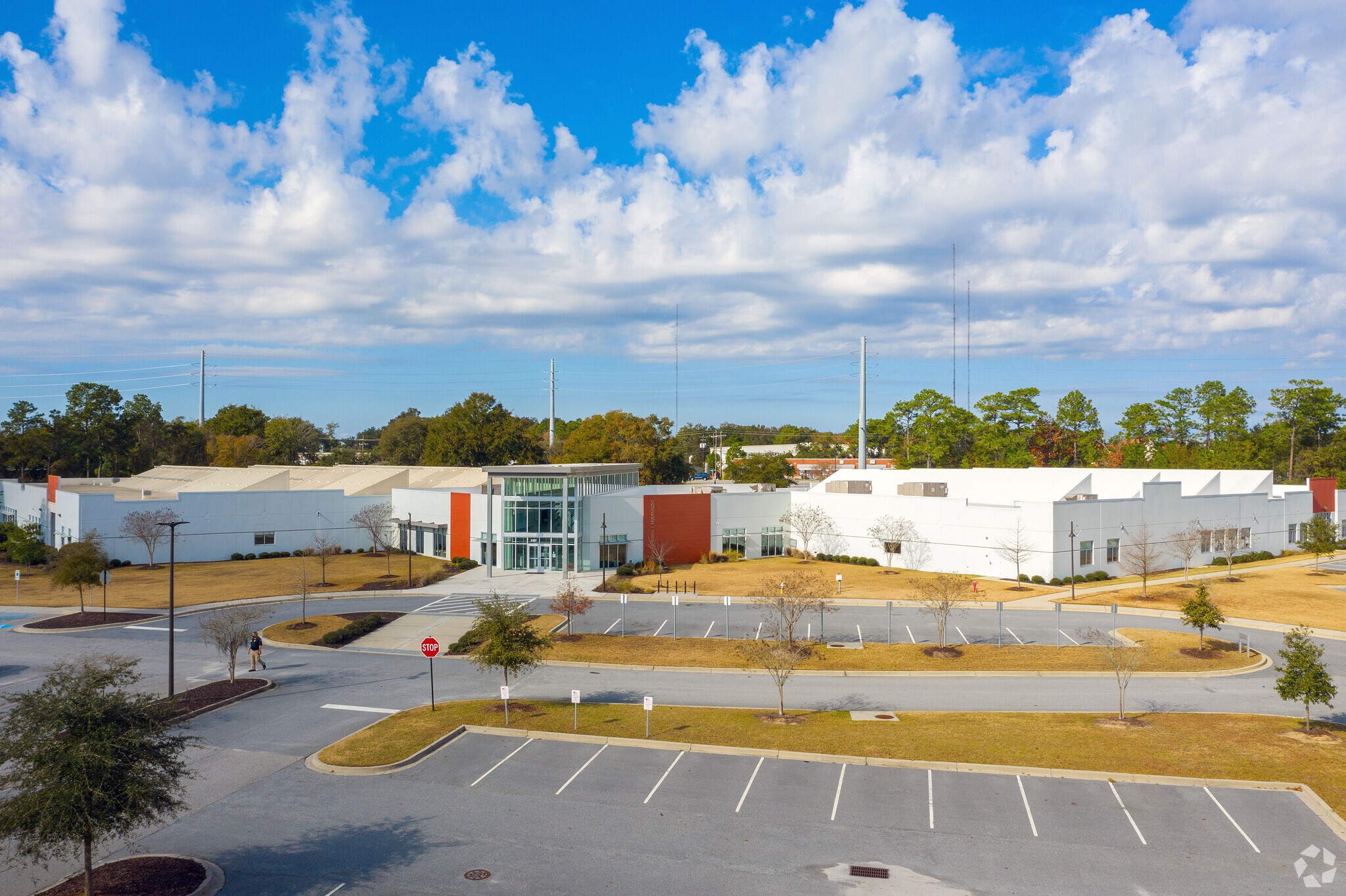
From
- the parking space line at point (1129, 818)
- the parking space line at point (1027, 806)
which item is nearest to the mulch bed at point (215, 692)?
the parking space line at point (1027, 806)

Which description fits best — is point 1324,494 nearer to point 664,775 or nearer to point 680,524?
point 680,524

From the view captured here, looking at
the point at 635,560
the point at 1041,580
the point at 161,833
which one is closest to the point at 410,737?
the point at 161,833

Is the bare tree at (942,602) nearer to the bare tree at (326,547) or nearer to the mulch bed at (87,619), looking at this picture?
the mulch bed at (87,619)

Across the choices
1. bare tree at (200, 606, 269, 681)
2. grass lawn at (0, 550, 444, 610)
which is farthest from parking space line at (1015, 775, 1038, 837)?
grass lawn at (0, 550, 444, 610)

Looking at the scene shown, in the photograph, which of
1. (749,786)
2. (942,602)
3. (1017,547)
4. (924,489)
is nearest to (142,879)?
(749,786)

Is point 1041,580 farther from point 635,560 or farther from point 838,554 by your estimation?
point 635,560
